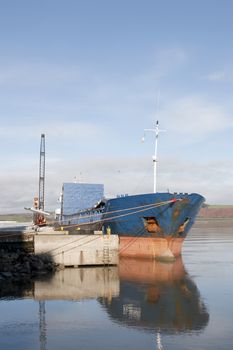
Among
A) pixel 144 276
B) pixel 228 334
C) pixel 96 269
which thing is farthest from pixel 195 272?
pixel 228 334

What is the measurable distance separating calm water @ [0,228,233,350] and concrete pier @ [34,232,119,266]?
1.20 metres

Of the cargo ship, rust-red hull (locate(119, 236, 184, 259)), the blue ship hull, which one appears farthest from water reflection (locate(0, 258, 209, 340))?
the blue ship hull

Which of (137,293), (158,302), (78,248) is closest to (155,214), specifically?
(78,248)

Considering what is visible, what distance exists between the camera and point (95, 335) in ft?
57.7

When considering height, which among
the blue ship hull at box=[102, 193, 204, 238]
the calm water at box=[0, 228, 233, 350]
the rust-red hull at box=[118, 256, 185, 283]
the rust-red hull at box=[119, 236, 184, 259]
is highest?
the blue ship hull at box=[102, 193, 204, 238]

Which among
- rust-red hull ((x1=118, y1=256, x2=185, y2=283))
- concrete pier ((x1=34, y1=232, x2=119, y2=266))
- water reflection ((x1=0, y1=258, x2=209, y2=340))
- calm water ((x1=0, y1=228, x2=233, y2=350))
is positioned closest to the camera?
calm water ((x1=0, y1=228, x2=233, y2=350))

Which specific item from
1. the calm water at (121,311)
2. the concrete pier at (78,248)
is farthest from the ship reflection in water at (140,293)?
the concrete pier at (78,248)

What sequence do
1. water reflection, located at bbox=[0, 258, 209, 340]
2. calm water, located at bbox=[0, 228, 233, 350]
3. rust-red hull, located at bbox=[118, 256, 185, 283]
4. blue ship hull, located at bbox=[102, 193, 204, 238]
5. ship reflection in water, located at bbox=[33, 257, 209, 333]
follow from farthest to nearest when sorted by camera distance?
blue ship hull, located at bbox=[102, 193, 204, 238] → rust-red hull, located at bbox=[118, 256, 185, 283] → ship reflection in water, located at bbox=[33, 257, 209, 333] → water reflection, located at bbox=[0, 258, 209, 340] → calm water, located at bbox=[0, 228, 233, 350]

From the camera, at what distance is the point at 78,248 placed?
35.6 m

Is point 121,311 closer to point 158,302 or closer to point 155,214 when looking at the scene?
point 158,302

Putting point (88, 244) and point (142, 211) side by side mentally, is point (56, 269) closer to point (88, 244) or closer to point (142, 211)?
point (88, 244)

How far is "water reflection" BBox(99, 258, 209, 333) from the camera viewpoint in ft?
63.7

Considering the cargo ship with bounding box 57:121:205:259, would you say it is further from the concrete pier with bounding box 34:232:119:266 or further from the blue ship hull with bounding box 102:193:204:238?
the concrete pier with bounding box 34:232:119:266

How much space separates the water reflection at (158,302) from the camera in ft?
63.7
